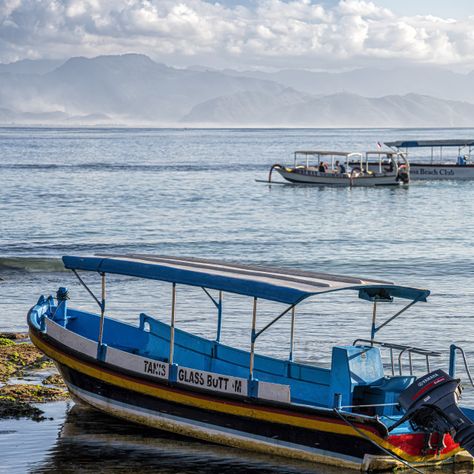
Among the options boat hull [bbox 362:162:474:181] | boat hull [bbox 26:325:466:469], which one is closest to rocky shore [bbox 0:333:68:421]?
boat hull [bbox 26:325:466:469]

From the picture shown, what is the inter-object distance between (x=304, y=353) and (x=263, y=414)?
769cm

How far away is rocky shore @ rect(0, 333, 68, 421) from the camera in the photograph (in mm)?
17422

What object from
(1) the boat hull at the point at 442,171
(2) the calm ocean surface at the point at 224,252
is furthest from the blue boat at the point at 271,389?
(1) the boat hull at the point at 442,171

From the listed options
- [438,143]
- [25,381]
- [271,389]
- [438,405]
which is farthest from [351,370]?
[438,143]

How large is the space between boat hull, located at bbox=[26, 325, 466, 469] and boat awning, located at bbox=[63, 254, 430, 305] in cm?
156

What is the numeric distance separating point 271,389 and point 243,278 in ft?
5.58

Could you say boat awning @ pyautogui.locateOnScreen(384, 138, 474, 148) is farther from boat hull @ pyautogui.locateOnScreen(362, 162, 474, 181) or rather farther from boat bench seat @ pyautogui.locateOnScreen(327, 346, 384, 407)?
boat bench seat @ pyautogui.locateOnScreen(327, 346, 384, 407)

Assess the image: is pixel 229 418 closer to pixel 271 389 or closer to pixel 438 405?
pixel 271 389

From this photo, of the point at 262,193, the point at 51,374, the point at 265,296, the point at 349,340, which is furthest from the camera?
the point at 262,193

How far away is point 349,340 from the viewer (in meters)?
24.2

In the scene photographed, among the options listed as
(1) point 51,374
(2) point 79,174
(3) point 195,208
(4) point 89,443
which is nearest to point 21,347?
(1) point 51,374

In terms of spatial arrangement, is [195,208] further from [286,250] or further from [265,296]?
[265,296]

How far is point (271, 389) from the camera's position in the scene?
586 inches

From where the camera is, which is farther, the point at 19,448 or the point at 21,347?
the point at 21,347
